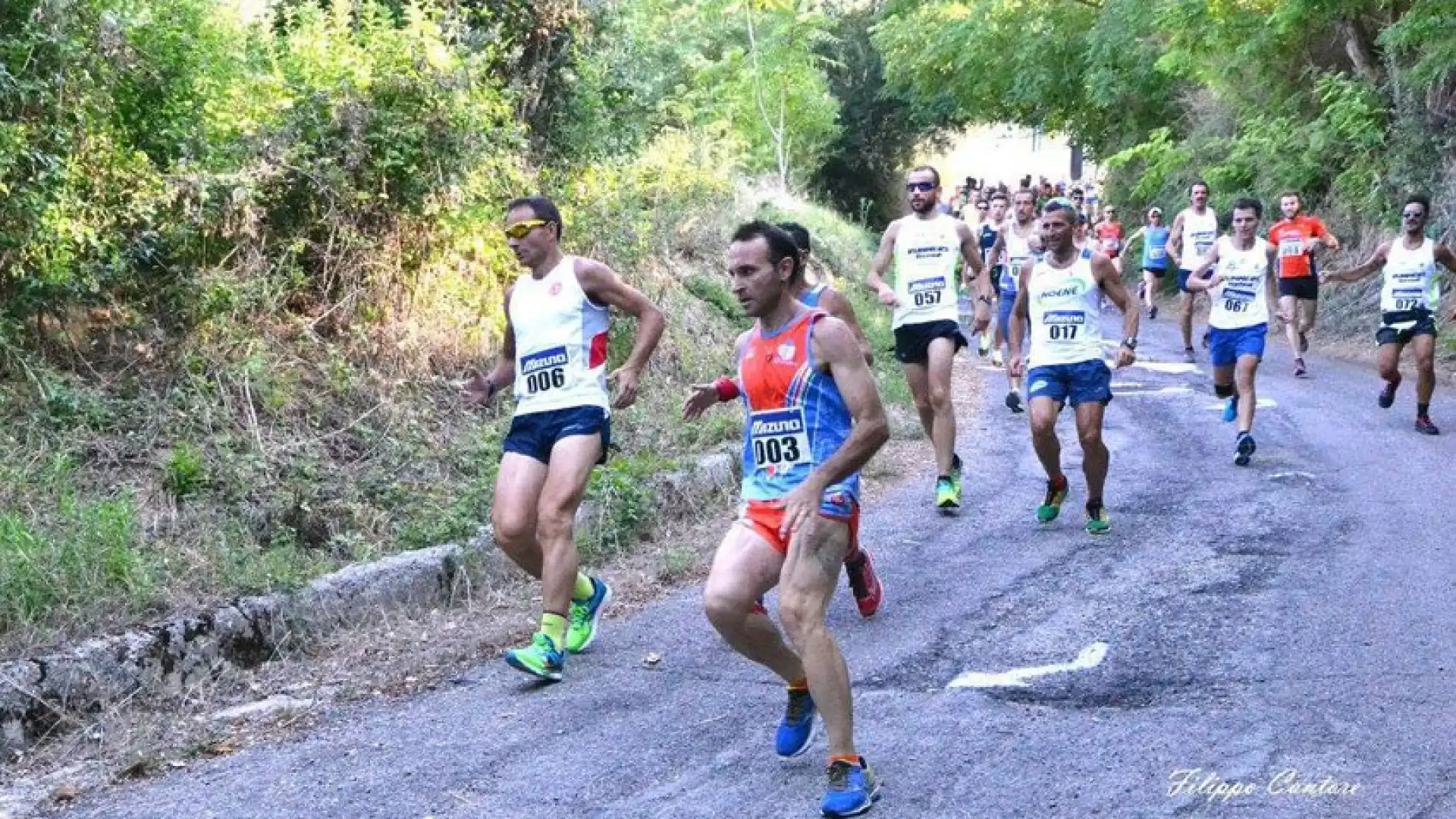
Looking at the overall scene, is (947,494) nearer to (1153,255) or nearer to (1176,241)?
(1176,241)

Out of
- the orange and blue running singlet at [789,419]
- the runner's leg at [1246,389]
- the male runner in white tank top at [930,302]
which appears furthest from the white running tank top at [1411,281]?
the orange and blue running singlet at [789,419]

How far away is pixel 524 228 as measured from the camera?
6.84m

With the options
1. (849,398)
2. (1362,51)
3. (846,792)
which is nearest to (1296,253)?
(1362,51)

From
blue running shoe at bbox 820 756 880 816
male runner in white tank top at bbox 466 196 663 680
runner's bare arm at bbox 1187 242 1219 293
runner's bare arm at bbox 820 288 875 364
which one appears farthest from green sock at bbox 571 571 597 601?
runner's bare arm at bbox 1187 242 1219 293

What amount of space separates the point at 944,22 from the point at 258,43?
2597 cm

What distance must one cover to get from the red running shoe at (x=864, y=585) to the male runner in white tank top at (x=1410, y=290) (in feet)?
23.8

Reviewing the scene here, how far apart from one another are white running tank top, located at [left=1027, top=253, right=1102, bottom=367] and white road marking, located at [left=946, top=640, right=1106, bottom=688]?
3043 millimetres

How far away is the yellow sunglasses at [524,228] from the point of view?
6836 millimetres

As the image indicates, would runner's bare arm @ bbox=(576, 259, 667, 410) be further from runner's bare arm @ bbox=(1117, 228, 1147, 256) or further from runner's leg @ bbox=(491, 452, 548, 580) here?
runner's bare arm @ bbox=(1117, 228, 1147, 256)

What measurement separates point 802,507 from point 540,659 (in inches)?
79.5

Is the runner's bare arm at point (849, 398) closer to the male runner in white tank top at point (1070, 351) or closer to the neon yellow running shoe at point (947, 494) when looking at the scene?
the male runner in white tank top at point (1070, 351)

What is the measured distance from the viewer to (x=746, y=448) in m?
5.41

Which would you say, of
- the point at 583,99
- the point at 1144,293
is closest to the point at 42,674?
the point at 583,99

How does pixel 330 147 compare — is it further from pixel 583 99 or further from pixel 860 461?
pixel 860 461
